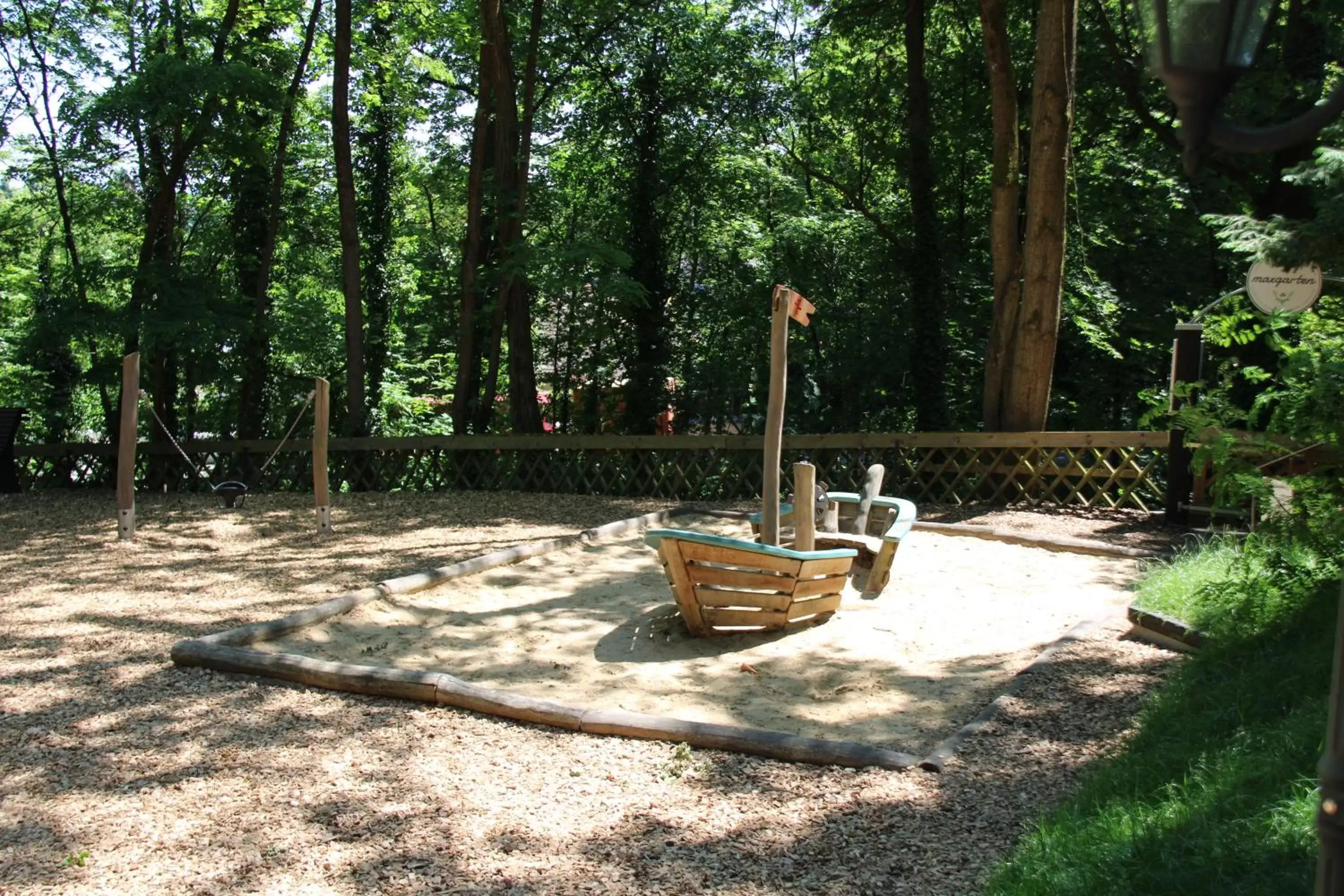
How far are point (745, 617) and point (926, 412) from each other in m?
8.86

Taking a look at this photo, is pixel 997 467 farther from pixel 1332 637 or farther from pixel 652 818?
pixel 652 818

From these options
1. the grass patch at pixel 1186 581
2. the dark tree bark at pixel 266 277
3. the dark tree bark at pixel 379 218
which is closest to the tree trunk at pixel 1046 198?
the grass patch at pixel 1186 581

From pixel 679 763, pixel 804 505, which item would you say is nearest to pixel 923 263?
pixel 804 505

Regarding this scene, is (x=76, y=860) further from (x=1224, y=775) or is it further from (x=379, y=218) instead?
(x=379, y=218)

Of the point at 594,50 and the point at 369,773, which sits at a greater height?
the point at 594,50

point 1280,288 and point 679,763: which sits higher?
point 1280,288

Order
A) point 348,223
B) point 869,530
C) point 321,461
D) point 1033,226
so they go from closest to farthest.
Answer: point 869,530 → point 321,461 → point 1033,226 → point 348,223

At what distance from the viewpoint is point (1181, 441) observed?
32.3 ft

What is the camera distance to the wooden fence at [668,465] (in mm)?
11250

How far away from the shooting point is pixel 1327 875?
1.66 m

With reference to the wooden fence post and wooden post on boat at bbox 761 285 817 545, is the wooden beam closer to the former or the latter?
wooden post on boat at bbox 761 285 817 545

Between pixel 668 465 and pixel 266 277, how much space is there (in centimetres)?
687

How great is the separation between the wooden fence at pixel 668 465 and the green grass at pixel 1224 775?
624cm

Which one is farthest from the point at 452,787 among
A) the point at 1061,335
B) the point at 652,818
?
the point at 1061,335
